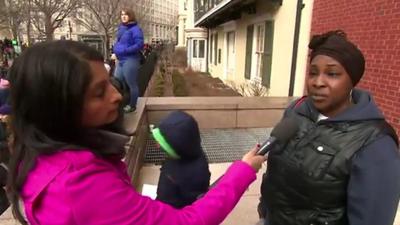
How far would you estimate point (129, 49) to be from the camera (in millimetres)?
5500

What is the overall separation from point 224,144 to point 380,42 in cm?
282

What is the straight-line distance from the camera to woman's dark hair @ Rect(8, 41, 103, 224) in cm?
101

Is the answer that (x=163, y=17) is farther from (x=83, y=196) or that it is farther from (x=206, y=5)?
(x=83, y=196)

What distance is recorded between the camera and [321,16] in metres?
7.53

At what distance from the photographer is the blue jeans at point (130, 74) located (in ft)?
18.4

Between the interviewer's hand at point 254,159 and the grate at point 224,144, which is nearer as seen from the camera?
the interviewer's hand at point 254,159

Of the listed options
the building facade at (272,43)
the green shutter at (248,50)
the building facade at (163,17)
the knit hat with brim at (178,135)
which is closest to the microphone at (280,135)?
the knit hat with brim at (178,135)

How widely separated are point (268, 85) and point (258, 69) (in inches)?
67.0

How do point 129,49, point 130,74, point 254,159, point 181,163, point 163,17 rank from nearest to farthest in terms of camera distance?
1. point 254,159
2. point 181,163
3. point 129,49
4. point 130,74
5. point 163,17

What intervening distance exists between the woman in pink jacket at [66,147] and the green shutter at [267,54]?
945cm

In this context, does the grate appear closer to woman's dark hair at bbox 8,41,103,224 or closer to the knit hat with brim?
the knit hat with brim

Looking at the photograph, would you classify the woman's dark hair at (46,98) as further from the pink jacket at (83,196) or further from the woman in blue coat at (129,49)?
the woman in blue coat at (129,49)

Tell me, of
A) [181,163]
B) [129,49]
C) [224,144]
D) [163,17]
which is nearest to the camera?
[181,163]

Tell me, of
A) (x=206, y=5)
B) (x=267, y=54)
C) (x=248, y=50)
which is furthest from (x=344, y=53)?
(x=206, y=5)
